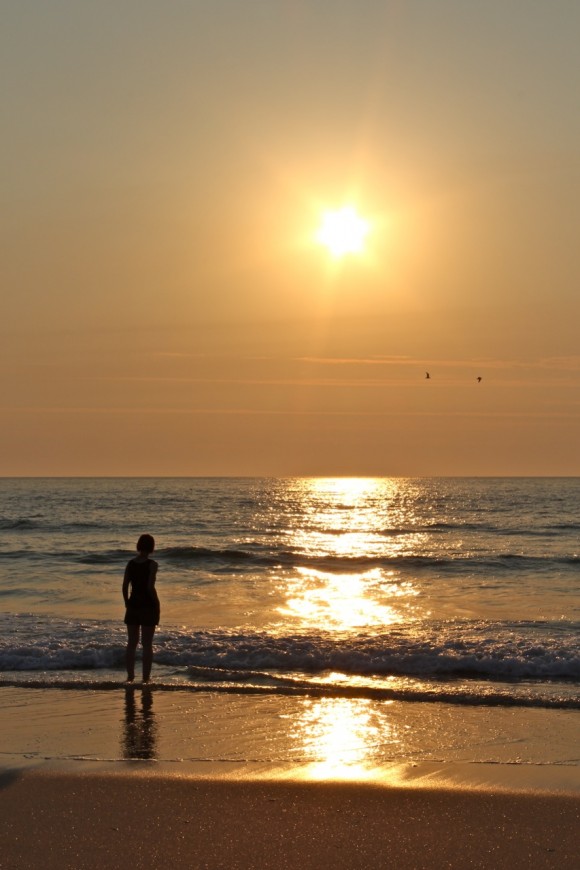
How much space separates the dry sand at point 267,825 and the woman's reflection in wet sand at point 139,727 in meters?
0.72

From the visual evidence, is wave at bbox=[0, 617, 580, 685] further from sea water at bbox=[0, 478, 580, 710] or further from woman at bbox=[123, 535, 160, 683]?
woman at bbox=[123, 535, 160, 683]

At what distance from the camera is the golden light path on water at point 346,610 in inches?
321

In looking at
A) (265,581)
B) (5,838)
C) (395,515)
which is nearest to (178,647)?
(5,838)

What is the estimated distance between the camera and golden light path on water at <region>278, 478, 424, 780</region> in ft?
26.8

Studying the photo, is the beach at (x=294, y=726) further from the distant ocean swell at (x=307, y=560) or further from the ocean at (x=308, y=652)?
the distant ocean swell at (x=307, y=560)

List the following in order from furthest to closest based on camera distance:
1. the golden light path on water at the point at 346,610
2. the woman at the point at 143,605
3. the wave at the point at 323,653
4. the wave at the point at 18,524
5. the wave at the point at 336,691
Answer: the wave at the point at 18,524 → the wave at the point at 323,653 → the woman at the point at 143,605 → the wave at the point at 336,691 → the golden light path on water at the point at 346,610

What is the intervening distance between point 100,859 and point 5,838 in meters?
0.79

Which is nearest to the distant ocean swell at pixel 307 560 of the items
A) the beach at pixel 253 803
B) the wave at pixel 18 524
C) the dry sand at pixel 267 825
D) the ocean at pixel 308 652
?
the ocean at pixel 308 652

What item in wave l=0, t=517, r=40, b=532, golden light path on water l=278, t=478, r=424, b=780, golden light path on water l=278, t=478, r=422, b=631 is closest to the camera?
golden light path on water l=278, t=478, r=424, b=780

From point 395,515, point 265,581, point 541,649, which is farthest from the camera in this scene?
point 395,515

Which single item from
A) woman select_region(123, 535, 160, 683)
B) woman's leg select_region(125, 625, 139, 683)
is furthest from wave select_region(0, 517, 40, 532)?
woman select_region(123, 535, 160, 683)

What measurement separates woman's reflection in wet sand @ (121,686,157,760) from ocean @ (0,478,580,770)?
0.10 feet

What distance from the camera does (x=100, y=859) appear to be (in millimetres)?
5539

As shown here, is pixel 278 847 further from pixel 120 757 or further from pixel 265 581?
pixel 265 581
